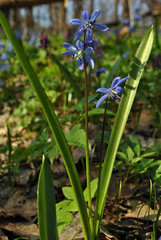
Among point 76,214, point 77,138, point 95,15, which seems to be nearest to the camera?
point 95,15

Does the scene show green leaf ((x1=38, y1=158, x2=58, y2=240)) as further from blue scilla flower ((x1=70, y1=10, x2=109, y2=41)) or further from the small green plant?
blue scilla flower ((x1=70, y1=10, x2=109, y2=41))

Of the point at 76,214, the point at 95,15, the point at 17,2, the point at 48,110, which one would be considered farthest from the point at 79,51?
the point at 17,2

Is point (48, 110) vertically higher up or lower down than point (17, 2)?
lower down

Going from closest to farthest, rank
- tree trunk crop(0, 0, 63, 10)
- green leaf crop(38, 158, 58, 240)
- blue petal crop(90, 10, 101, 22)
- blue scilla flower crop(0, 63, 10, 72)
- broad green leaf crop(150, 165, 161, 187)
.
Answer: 1. green leaf crop(38, 158, 58, 240)
2. blue petal crop(90, 10, 101, 22)
3. broad green leaf crop(150, 165, 161, 187)
4. blue scilla flower crop(0, 63, 10, 72)
5. tree trunk crop(0, 0, 63, 10)

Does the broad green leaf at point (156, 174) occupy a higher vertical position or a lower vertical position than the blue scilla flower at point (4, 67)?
lower

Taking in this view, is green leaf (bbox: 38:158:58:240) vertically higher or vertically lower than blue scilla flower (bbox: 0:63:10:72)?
lower

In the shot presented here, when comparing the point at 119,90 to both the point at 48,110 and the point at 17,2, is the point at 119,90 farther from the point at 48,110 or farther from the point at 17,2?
the point at 17,2

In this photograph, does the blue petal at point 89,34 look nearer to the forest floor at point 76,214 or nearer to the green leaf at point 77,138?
the green leaf at point 77,138

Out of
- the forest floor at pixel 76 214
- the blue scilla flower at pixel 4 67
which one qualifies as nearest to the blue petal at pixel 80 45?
the forest floor at pixel 76 214

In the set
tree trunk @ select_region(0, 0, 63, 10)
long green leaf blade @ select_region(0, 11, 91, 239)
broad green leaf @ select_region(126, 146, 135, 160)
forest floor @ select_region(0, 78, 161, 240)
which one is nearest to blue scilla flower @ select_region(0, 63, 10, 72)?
forest floor @ select_region(0, 78, 161, 240)
